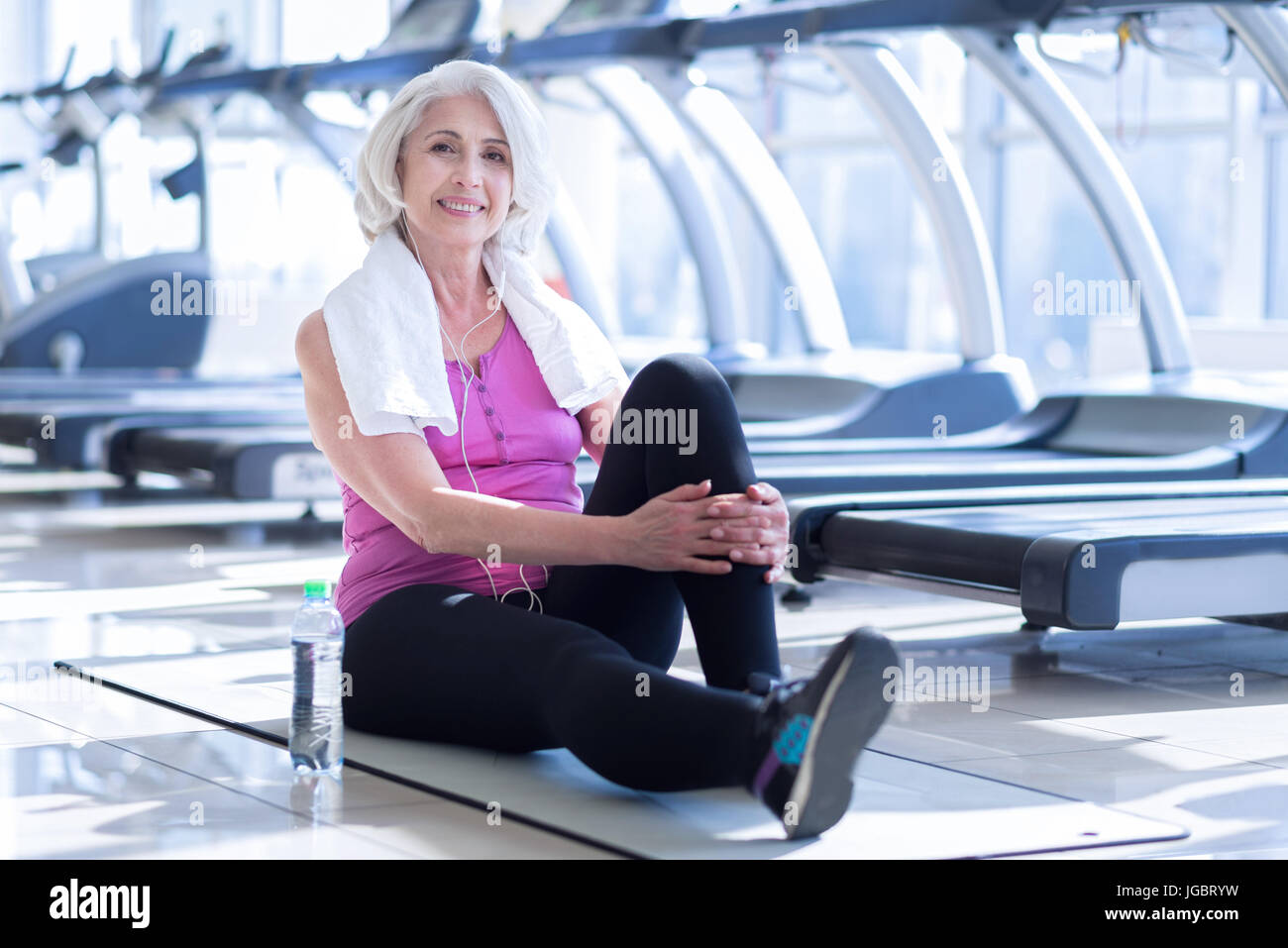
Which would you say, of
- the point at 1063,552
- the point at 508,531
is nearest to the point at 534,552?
the point at 508,531

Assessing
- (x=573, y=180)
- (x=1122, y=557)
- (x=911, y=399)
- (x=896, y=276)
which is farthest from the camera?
(x=896, y=276)

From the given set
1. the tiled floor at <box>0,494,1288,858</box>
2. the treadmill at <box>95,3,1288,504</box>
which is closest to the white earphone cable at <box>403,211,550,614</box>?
the tiled floor at <box>0,494,1288,858</box>

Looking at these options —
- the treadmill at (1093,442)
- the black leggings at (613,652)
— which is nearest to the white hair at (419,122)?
the black leggings at (613,652)

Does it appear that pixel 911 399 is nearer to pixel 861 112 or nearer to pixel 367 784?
pixel 367 784

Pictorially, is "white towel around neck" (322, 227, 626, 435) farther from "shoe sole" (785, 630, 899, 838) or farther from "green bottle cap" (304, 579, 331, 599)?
"shoe sole" (785, 630, 899, 838)

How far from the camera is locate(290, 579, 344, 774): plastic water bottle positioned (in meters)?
2.23

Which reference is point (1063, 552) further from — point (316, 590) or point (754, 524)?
point (316, 590)

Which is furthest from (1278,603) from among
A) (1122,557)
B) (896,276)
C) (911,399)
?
(896,276)

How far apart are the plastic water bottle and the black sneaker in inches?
24.1

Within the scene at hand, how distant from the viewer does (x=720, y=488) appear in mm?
2133

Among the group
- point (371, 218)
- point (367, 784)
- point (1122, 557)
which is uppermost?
point (371, 218)

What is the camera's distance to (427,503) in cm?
222

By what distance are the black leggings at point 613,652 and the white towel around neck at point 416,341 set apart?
0.23m

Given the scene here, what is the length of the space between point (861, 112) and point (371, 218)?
910 cm
